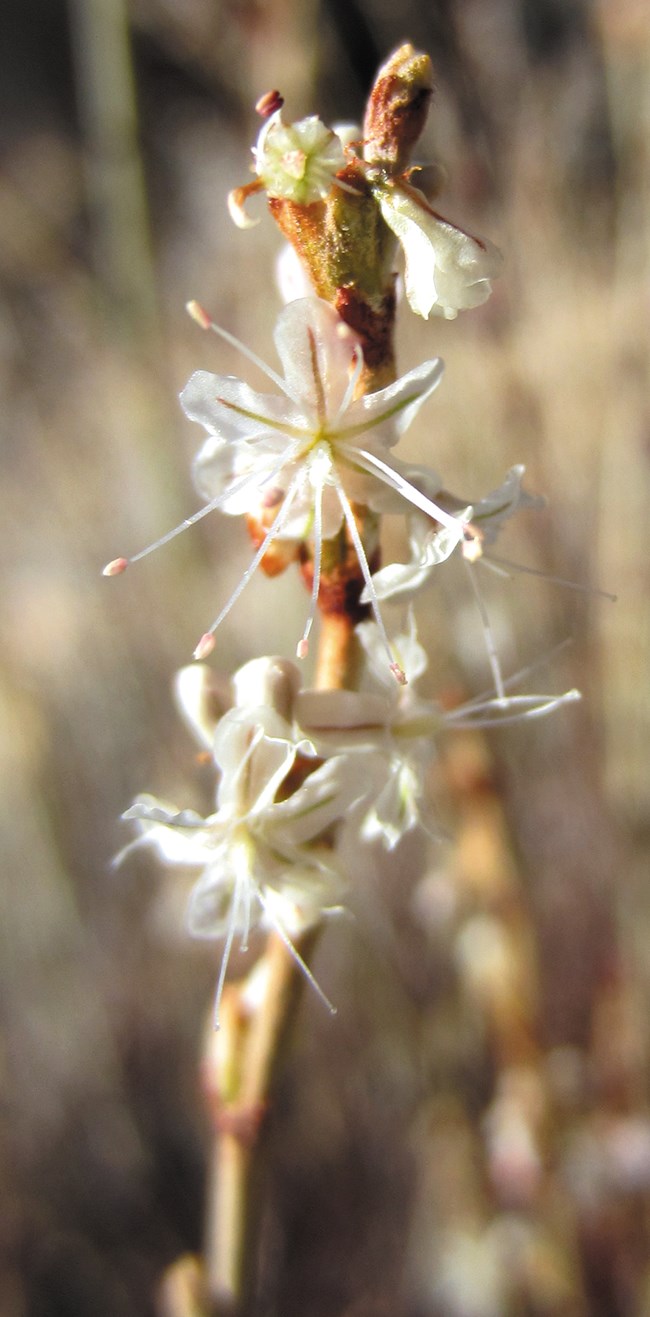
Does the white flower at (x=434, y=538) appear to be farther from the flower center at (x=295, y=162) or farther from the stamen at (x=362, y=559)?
the flower center at (x=295, y=162)

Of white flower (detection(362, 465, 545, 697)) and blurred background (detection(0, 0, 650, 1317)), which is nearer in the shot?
white flower (detection(362, 465, 545, 697))

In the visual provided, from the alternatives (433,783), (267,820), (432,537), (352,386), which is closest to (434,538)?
(432,537)

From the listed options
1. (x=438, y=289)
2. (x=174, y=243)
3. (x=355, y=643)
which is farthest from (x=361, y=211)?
(x=174, y=243)

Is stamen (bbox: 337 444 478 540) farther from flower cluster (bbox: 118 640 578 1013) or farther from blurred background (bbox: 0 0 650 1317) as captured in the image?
blurred background (bbox: 0 0 650 1317)

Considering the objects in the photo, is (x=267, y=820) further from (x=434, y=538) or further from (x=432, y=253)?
(x=432, y=253)

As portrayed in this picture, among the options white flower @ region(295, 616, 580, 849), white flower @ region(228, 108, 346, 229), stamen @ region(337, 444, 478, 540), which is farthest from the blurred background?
white flower @ region(228, 108, 346, 229)

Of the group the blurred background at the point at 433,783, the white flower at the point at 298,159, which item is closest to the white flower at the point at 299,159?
the white flower at the point at 298,159
